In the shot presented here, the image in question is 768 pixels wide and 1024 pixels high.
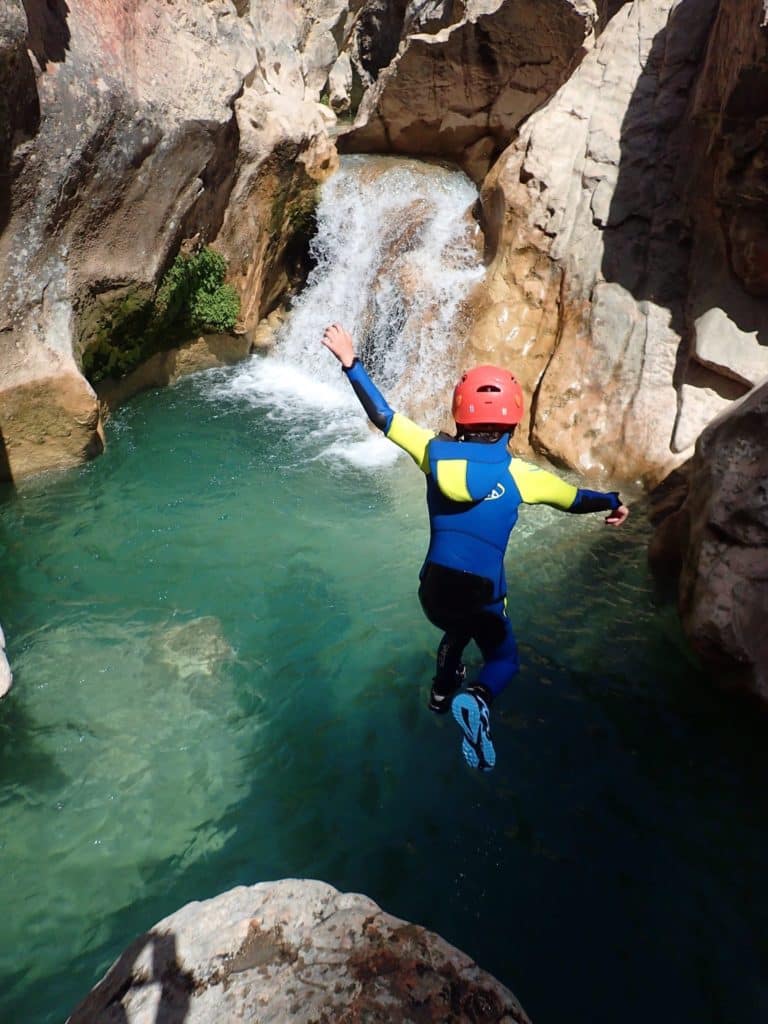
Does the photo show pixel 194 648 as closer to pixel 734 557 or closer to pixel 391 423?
pixel 391 423

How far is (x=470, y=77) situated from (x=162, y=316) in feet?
22.7

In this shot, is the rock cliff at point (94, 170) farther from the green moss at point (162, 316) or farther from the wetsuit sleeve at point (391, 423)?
the wetsuit sleeve at point (391, 423)

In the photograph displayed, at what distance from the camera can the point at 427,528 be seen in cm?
659

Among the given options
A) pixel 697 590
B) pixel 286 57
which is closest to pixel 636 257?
pixel 697 590

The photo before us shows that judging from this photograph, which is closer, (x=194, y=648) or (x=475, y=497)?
(x=475, y=497)

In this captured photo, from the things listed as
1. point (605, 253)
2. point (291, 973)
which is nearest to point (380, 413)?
point (291, 973)

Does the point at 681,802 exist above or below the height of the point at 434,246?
below

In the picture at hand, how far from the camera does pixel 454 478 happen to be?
10.4 ft

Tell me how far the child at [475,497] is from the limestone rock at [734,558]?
4.46ft

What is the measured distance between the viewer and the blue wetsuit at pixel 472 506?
3197mm

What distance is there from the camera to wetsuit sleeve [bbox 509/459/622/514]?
326 centimetres

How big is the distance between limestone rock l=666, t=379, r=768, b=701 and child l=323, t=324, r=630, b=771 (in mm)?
1358

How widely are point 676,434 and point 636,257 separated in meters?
2.13

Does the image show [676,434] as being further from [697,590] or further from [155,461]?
[155,461]
